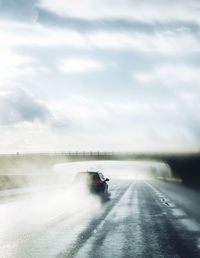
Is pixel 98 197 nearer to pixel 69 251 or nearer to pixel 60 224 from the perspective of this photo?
pixel 60 224

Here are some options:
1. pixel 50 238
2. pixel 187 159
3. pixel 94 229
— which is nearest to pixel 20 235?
pixel 50 238

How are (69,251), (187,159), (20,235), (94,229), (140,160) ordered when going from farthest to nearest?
(140,160)
(187,159)
(94,229)
(20,235)
(69,251)

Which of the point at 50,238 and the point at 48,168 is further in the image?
the point at 48,168

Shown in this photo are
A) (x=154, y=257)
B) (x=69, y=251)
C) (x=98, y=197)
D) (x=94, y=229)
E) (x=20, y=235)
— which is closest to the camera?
(x=154, y=257)

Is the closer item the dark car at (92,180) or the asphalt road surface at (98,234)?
the asphalt road surface at (98,234)

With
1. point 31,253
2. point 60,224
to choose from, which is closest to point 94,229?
point 60,224

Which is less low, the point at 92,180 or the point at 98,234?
the point at 92,180

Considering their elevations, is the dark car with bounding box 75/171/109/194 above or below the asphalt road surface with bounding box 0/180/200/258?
above

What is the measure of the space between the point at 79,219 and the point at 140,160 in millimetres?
100872

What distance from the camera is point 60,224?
15.6 m

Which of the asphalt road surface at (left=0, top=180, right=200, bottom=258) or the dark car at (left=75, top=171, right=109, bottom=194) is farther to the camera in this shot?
the dark car at (left=75, top=171, right=109, bottom=194)

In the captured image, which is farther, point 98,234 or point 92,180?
point 92,180

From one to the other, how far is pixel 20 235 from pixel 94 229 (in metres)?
2.44

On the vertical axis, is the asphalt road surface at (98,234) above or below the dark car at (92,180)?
below
